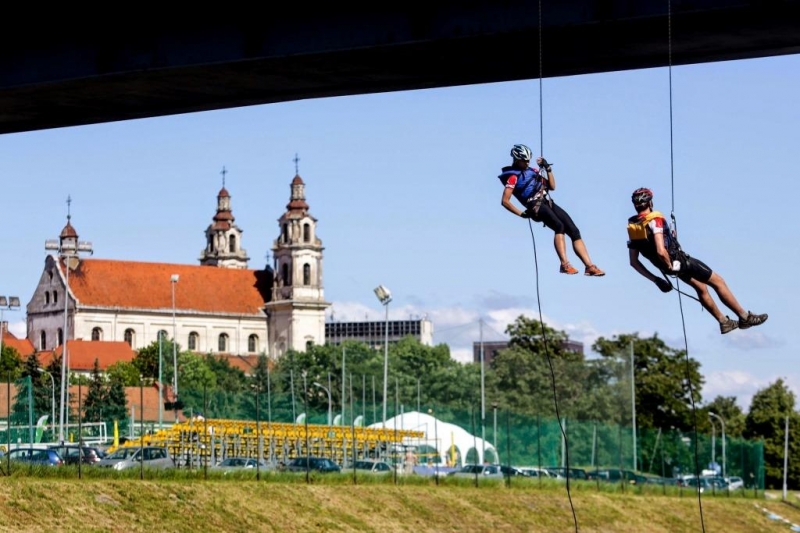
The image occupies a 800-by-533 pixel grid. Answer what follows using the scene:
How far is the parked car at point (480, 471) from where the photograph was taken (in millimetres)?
63256

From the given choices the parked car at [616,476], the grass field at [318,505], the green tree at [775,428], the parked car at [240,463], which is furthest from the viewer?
the green tree at [775,428]

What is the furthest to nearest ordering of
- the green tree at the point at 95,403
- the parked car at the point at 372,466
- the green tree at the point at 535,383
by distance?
the green tree at the point at 535,383
the parked car at the point at 372,466
the green tree at the point at 95,403

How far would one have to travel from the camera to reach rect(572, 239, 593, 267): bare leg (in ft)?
57.6

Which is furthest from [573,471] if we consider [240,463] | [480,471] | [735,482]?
[240,463]

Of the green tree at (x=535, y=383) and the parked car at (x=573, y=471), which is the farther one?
the green tree at (x=535, y=383)

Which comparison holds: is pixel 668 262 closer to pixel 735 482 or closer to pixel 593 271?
pixel 593 271

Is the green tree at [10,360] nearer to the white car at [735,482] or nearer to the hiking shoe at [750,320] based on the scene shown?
the white car at [735,482]

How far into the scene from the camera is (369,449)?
222 feet

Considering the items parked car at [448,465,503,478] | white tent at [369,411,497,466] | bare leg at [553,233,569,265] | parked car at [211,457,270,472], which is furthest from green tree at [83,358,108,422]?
bare leg at [553,233,569,265]

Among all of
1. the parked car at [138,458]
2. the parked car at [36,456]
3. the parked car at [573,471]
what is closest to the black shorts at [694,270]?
the parked car at [36,456]

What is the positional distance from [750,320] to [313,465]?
1628 inches

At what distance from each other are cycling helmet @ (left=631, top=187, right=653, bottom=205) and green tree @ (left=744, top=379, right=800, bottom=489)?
10626 centimetres

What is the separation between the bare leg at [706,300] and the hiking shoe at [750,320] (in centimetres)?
23

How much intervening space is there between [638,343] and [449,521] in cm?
10483
